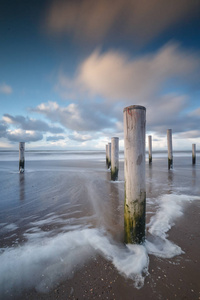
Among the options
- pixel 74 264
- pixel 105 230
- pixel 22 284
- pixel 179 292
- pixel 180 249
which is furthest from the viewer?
pixel 105 230

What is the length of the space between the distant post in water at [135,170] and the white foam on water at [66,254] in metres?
0.22

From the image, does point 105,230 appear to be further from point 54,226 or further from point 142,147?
point 142,147

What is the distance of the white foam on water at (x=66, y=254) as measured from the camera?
164 centimetres

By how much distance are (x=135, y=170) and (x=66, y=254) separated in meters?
1.51

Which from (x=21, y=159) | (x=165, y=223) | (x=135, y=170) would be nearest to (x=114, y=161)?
(x=165, y=223)

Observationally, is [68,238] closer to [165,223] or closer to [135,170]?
[135,170]

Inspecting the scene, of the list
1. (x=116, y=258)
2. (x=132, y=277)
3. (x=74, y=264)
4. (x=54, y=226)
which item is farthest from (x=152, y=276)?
(x=54, y=226)

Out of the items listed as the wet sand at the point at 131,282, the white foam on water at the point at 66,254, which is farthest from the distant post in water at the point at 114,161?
the wet sand at the point at 131,282

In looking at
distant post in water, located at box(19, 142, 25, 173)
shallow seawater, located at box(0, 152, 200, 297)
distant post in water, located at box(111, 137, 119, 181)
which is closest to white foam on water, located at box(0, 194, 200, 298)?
shallow seawater, located at box(0, 152, 200, 297)

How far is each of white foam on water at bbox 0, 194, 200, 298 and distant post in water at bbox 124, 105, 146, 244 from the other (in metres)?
0.22

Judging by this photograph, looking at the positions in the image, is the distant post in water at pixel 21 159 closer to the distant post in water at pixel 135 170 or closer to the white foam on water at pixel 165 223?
the white foam on water at pixel 165 223

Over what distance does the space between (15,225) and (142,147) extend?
9.09 ft

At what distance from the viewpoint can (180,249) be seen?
6.77 ft

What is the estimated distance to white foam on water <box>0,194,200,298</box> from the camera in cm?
164
